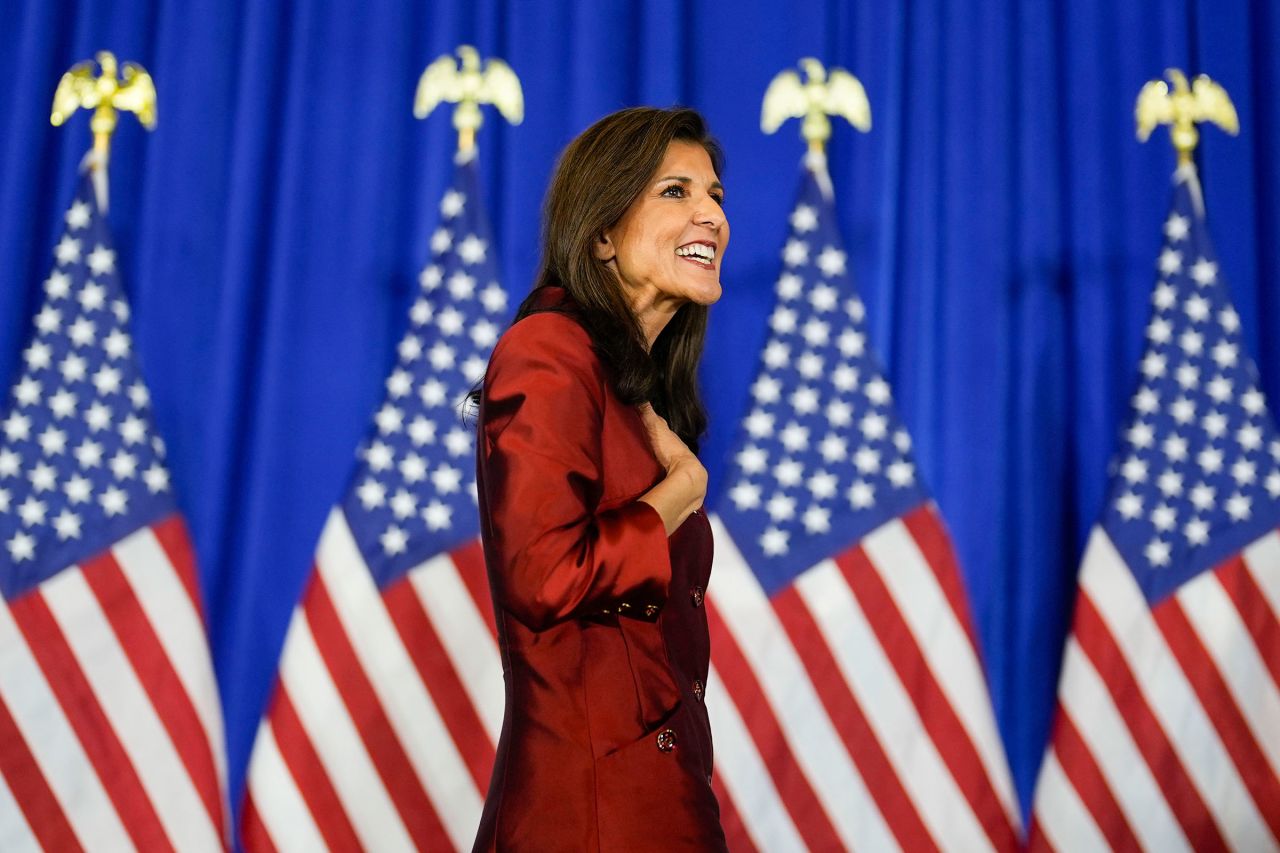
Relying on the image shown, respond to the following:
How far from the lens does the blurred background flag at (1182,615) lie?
3135mm

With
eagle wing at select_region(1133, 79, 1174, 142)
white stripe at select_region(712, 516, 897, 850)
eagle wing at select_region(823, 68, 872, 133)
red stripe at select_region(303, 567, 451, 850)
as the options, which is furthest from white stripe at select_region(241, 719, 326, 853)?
eagle wing at select_region(1133, 79, 1174, 142)

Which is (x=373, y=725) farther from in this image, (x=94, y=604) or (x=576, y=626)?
(x=576, y=626)

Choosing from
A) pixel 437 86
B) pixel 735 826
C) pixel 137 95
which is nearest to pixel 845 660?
pixel 735 826

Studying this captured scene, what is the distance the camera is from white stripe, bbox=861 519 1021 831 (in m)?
3.12

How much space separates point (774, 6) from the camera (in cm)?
349

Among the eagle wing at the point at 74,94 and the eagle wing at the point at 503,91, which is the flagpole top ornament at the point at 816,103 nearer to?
the eagle wing at the point at 503,91

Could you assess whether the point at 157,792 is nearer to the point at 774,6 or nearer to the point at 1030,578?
the point at 1030,578

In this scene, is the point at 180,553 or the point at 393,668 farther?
the point at 180,553

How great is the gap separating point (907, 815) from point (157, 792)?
5.57 feet

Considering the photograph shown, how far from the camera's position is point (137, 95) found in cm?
335

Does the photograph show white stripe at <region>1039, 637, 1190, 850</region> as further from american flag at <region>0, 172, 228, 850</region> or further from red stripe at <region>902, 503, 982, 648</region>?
american flag at <region>0, 172, 228, 850</region>

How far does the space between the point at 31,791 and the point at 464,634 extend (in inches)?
41.0

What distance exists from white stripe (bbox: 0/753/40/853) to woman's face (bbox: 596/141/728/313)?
2.23 meters

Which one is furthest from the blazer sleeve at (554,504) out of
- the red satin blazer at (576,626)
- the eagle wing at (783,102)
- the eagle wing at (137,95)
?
the eagle wing at (137,95)
